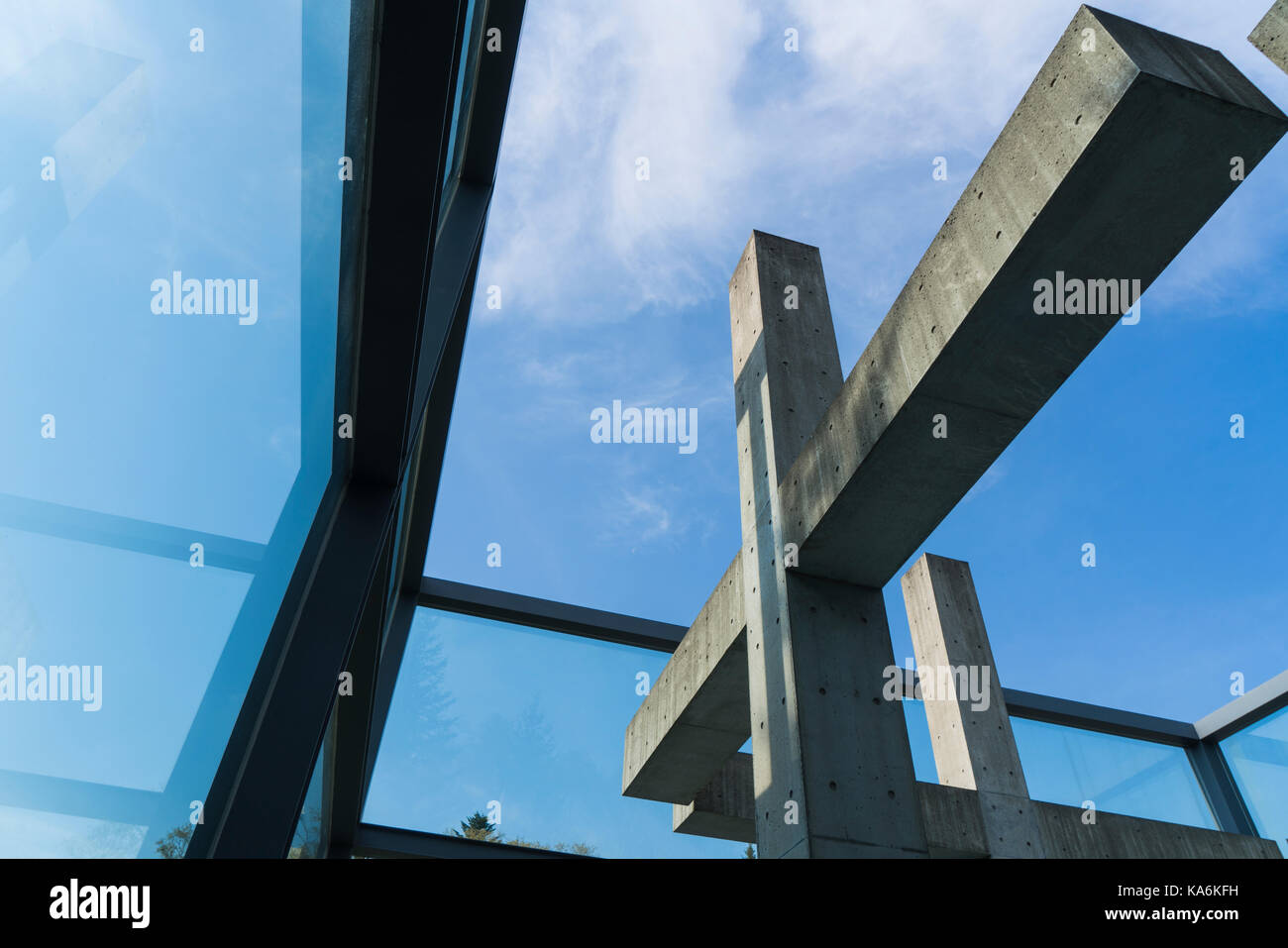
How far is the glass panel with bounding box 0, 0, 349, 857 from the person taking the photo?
1.28 meters

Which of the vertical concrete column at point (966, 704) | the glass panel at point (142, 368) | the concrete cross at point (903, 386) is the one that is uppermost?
the vertical concrete column at point (966, 704)

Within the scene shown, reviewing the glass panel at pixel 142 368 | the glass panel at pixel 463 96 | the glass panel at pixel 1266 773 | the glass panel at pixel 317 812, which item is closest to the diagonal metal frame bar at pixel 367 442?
the glass panel at pixel 142 368

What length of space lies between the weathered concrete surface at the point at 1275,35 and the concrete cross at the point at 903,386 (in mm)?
1295

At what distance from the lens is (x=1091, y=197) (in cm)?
204

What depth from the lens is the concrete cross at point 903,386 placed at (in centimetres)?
195

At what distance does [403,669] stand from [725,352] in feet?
17.6

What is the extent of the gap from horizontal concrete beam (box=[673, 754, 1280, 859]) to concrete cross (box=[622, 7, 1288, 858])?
1.31m

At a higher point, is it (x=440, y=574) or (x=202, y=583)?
(x=440, y=574)

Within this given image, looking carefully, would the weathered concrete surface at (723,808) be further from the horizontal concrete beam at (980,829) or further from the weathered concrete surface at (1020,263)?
the weathered concrete surface at (1020,263)

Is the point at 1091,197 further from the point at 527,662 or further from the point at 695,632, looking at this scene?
the point at 527,662
